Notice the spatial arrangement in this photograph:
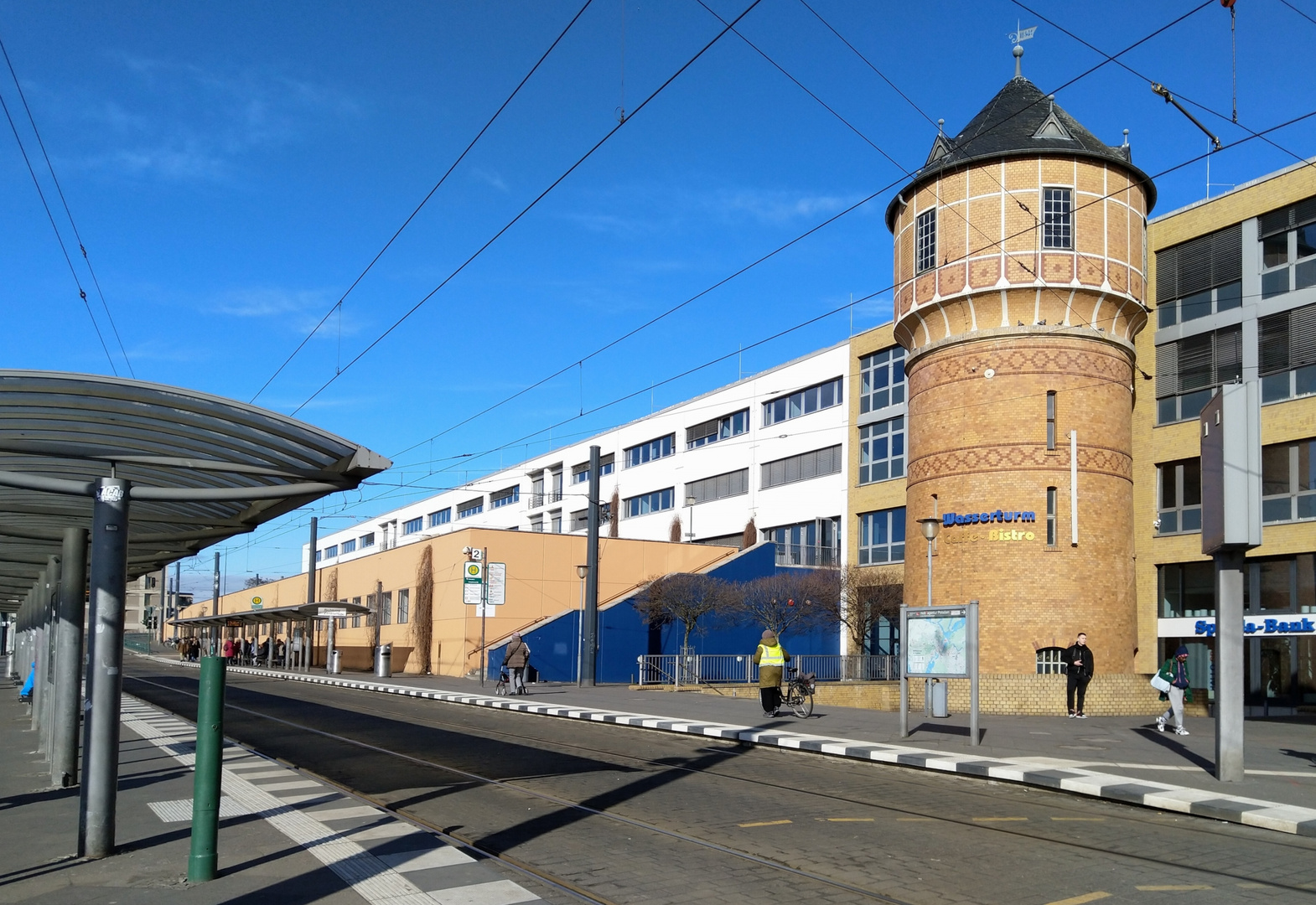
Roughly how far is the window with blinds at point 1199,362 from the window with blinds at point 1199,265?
4.69 ft

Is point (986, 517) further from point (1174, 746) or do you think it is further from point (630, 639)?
point (630, 639)

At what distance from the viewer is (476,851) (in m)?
8.62

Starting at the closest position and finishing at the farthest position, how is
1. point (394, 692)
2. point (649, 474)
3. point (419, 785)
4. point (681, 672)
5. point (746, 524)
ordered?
point (419, 785) < point (394, 692) < point (681, 672) < point (746, 524) < point (649, 474)

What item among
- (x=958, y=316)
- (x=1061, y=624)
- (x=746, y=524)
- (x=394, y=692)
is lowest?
(x=394, y=692)

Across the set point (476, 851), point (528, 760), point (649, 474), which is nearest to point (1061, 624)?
point (528, 760)

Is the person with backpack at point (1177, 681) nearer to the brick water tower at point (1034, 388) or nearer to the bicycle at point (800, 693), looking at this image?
the bicycle at point (800, 693)

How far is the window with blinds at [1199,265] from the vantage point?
30.4 metres

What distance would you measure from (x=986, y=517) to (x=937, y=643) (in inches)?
426

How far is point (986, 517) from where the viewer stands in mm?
28047

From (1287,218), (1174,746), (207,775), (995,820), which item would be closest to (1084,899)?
(995,820)

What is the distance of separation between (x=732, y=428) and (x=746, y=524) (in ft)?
16.9

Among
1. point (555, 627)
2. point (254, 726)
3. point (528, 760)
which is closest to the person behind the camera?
point (528, 760)

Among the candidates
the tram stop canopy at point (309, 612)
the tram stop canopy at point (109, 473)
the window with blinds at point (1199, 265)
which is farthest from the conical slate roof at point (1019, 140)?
the tram stop canopy at point (309, 612)

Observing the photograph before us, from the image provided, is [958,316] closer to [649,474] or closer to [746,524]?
[746,524]
